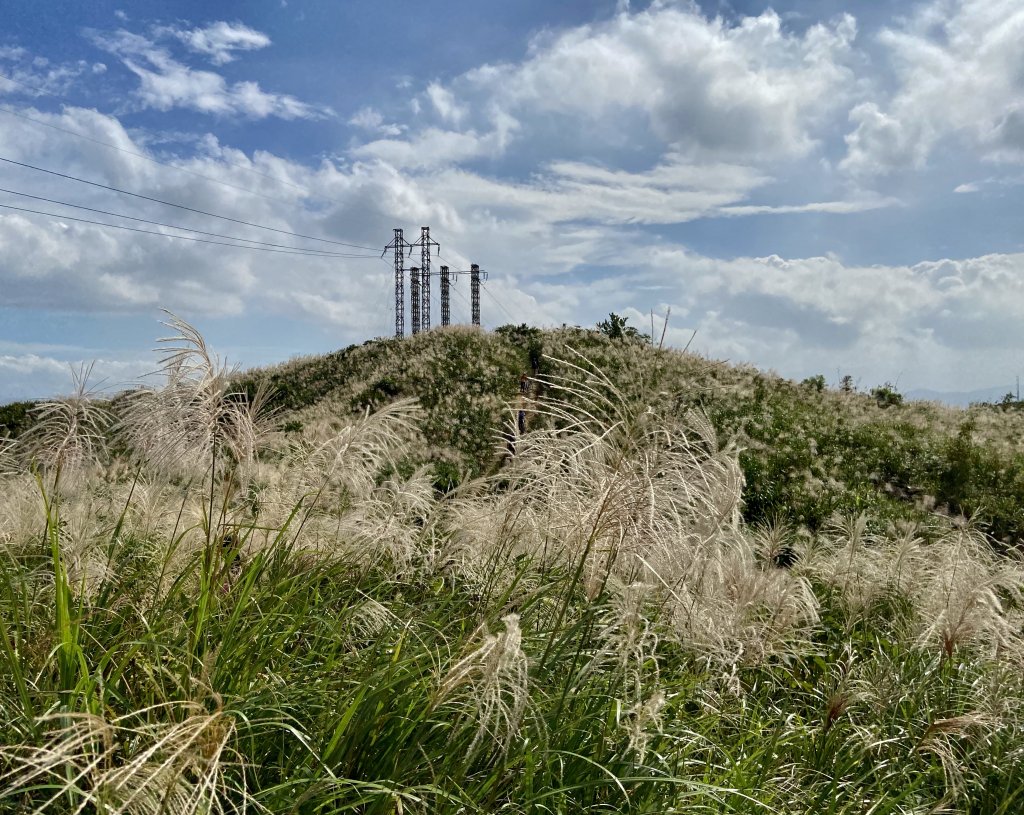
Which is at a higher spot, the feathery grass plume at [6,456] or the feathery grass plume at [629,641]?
the feathery grass plume at [6,456]

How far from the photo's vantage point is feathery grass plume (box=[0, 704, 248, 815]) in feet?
7.48

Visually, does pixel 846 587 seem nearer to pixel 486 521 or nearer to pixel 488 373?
pixel 486 521

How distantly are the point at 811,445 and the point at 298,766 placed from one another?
18.0 meters

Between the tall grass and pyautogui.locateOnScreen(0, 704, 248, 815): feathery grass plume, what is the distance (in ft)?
0.07

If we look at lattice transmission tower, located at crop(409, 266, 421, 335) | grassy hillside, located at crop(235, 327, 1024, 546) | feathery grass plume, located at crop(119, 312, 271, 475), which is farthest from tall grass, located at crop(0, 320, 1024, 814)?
lattice transmission tower, located at crop(409, 266, 421, 335)

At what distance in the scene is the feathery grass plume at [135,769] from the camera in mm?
2279

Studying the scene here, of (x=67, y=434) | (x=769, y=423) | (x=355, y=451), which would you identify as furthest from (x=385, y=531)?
(x=769, y=423)

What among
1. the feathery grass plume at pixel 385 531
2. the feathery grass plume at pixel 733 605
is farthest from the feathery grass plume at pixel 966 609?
the feathery grass plume at pixel 385 531

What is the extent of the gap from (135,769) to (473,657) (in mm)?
1025

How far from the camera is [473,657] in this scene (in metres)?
2.39

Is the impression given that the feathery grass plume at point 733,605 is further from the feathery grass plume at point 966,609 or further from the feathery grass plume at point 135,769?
the feathery grass plume at point 135,769

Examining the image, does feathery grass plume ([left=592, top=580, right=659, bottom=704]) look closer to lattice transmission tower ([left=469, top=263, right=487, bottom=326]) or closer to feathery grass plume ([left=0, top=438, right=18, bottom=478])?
feathery grass plume ([left=0, top=438, right=18, bottom=478])

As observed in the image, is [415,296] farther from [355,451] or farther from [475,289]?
[355,451]

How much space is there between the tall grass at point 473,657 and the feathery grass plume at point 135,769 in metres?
0.02
